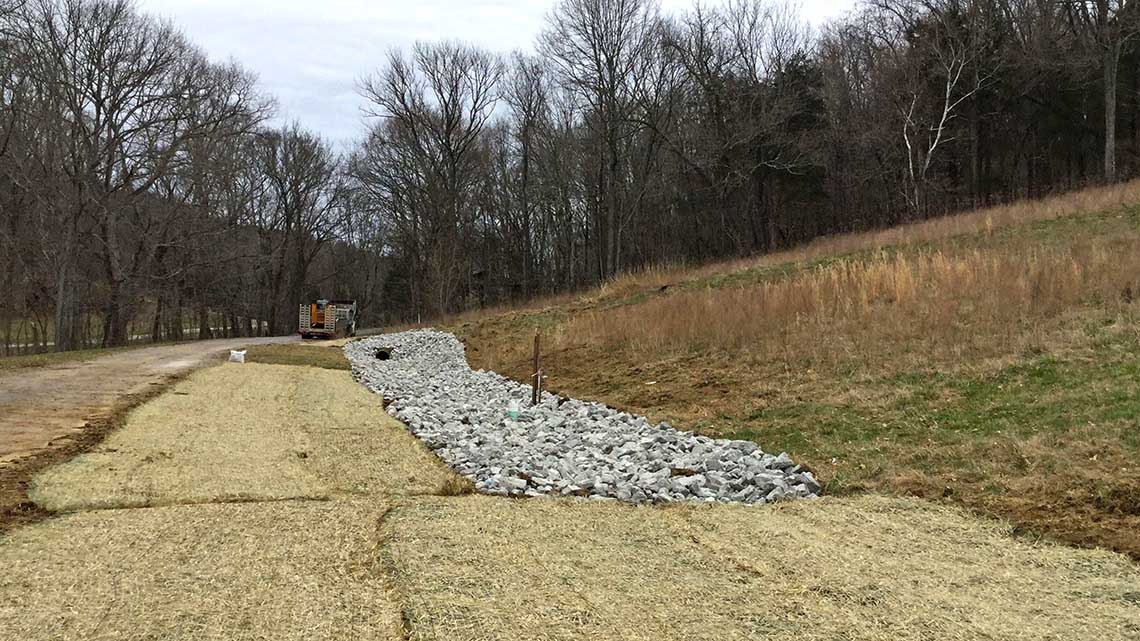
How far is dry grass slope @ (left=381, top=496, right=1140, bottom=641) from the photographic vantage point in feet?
9.66

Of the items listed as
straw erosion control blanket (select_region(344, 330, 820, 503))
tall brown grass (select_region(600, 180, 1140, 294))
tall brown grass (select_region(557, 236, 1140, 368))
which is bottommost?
straw erosion control blanket (select_region(344, 330, 820, 503))

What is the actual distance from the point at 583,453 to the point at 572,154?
37.4 metres

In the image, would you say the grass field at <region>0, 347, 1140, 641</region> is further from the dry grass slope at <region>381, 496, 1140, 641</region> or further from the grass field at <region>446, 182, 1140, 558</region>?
the grass field at <region>446, 182, 1140, 558</region>

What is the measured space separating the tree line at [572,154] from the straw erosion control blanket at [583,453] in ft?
42.7

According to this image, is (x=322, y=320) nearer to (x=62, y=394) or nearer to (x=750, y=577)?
(x=62, y=394)

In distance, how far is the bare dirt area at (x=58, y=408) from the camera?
5371mm

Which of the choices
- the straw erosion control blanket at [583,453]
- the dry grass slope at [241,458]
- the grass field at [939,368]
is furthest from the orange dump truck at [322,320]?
the dry grass slope at [241,458]

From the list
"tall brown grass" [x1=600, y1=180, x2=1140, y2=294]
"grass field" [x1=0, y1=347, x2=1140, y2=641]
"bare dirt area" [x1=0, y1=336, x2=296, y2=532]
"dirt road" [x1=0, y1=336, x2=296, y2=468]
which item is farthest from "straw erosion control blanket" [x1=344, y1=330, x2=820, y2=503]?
"tall brown grass" [x1=600, y1=180, x2=1140, y2=294]

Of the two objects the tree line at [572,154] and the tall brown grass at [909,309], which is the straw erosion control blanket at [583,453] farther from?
the tree line at [572,154]

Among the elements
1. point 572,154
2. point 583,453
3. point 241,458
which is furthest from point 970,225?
point 572,154

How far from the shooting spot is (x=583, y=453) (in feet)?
22.4

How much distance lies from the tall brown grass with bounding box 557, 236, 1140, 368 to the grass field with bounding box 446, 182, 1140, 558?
0.11ft

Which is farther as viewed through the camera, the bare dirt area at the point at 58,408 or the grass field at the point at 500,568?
the bare dirt area at the point at 58,408

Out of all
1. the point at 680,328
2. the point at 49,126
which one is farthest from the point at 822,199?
the point at 49,126
